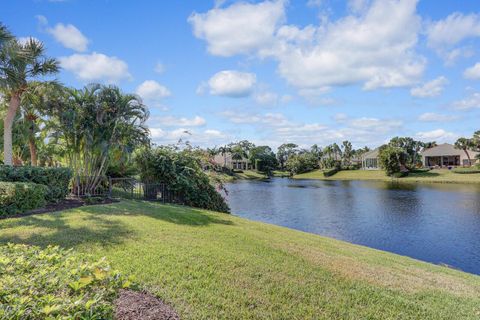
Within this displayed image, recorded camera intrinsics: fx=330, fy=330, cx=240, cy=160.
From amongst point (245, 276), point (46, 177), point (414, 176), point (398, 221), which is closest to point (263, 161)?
point (414, 176)

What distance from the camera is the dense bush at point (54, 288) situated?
2906 mm


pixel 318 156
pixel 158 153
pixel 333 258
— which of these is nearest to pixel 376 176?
pixel 318 156

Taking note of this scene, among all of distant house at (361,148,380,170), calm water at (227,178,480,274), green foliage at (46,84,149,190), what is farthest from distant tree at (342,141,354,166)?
green foliage at (46,84,149,190)

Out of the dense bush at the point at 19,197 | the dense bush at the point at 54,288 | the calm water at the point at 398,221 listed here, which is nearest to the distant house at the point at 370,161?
the calm water at the point at 398,221

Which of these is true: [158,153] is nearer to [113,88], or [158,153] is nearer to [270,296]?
[113,88]

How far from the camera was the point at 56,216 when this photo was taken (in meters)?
8.79

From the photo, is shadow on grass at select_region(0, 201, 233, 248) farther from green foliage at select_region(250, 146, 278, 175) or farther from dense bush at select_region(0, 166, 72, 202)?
green foliage at select_region(250, 146, 278, 175)

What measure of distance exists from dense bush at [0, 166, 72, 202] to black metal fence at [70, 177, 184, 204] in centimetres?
230

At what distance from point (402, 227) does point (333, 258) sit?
14363mm

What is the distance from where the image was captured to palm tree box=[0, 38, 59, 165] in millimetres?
12500

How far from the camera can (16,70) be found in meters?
13.1

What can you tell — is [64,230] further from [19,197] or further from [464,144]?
[464,144]

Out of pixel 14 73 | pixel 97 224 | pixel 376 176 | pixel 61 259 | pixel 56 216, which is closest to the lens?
pixel 61 259

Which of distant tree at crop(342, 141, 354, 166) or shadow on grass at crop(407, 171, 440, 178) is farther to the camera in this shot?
distant tree at crop(342, 141, 354, 166)
